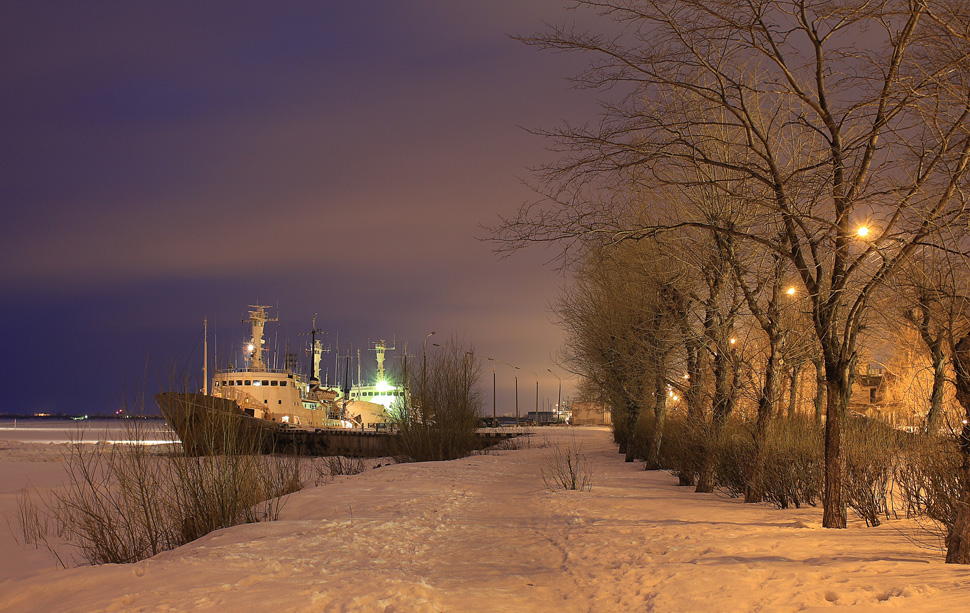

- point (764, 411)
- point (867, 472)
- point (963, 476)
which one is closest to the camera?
point (963, 476)

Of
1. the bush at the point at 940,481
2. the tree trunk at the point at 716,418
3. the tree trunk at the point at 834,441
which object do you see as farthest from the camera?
the tree trunk at the point at 716,418

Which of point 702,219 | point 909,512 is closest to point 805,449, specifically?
point 909,512

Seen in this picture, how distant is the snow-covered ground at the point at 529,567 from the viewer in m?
5.01

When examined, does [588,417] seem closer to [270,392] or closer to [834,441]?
[270,392]

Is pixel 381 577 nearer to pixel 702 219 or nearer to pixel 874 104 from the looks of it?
pixel 874 104

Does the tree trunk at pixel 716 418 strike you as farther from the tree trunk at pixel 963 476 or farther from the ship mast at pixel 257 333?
the ship mast at pixel 257 333

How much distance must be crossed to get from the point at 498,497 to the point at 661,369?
4.28 metres

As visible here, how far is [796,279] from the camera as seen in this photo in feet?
35.5

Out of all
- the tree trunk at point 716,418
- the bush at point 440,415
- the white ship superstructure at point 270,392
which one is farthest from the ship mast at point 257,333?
the tree trunk at point 716,418

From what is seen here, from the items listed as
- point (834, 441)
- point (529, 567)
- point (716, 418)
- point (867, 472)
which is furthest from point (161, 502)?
point (716, 418)

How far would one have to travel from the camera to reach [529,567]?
6812 millimetres

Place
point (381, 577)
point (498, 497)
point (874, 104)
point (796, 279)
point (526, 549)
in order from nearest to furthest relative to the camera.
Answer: point (381, 577) < point (874, 104) < point (526, 549) < point (796, 279) < point (498, 497)

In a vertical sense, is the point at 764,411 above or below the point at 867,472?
above

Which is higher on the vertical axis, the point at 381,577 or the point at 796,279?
the point at 796,279
